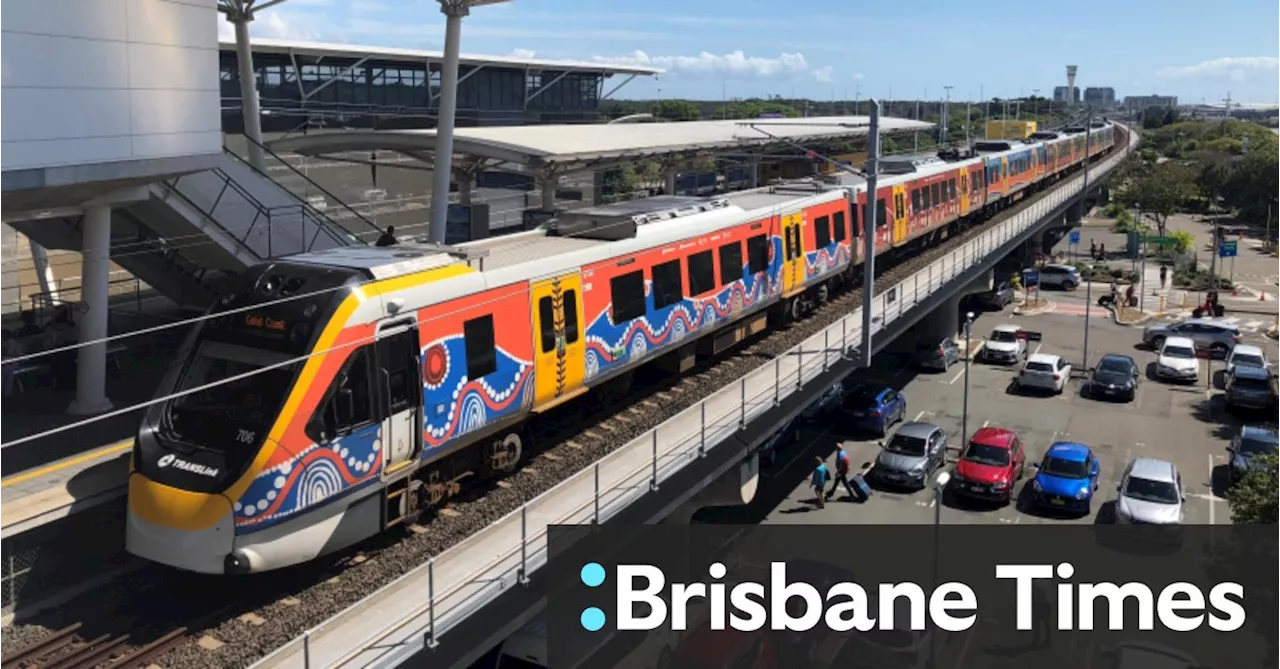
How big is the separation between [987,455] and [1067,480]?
6.32 feet

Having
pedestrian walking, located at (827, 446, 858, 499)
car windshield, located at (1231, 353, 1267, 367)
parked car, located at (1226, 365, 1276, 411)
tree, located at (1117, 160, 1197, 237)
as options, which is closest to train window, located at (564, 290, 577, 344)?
pedestrian walking, located at (827, 446, 858, 499)

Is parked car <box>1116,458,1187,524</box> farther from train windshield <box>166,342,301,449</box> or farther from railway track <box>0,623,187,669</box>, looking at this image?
railway track <box>0,623,187,669</box>

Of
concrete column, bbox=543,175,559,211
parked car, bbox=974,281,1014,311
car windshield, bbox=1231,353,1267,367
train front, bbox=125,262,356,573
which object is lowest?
car windshield, bbox=1231,353,1267,367

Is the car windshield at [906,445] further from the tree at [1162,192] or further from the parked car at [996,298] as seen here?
the tree at [1162,192]

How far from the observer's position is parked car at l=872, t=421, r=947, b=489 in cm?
2411

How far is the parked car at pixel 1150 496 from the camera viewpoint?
20828 mm

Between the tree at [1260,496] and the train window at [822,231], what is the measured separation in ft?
32.5

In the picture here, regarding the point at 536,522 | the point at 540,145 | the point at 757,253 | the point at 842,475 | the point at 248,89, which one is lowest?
the point at 842,475

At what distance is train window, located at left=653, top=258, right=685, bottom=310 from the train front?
659 centimetres

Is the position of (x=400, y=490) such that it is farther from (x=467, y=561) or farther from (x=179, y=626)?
(x=179, y=626)

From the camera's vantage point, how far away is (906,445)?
82.3 feet

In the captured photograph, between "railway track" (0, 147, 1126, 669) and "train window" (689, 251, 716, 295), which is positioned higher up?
"train window" (689, 251, 716, 295)

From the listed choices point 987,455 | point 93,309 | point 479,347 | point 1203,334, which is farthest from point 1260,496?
point 1203,334

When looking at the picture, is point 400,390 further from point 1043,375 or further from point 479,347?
point 1043,375
